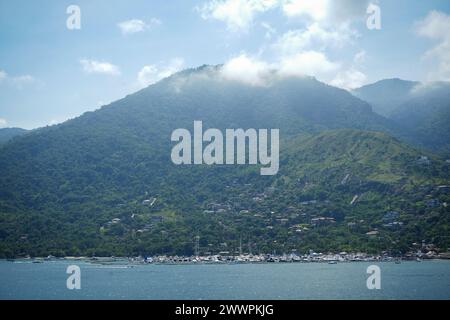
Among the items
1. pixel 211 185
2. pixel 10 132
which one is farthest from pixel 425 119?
pixel 10 132

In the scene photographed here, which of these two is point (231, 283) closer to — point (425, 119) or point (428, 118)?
point (428, 118)

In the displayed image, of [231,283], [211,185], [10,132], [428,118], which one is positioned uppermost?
[428,118]

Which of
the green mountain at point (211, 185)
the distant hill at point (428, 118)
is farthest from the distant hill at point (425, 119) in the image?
the green mountain at point (211, 185)

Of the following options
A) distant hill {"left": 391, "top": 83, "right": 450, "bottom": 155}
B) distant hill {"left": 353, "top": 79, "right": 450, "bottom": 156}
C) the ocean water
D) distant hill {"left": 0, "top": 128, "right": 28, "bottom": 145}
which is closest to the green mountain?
distant hill {"left": 353, "top": 79, "right": 450, "bottom": 156}

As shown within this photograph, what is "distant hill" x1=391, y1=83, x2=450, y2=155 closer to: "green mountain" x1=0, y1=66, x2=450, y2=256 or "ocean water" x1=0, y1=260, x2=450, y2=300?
"green mountain" x1=0, y1=66, x2=450, y2=256

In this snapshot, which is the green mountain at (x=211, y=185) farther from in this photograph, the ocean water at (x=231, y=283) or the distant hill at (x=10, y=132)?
the distant hill at (x=10, y=132)

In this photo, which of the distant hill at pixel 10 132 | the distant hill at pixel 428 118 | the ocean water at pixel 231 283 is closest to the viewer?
the ocean water at pixel 231 283
